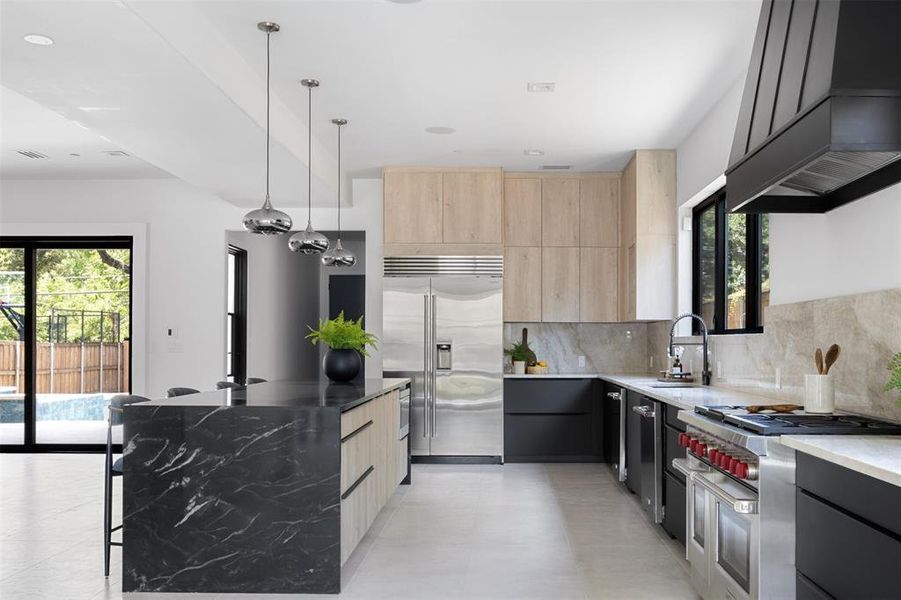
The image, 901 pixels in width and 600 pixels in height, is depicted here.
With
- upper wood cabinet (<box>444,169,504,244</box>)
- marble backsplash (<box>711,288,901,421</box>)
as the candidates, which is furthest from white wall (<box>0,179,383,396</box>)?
marble backsplash (<box>711,288,901,421</box>)

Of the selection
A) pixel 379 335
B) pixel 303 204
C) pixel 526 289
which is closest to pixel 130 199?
pixel 303 204

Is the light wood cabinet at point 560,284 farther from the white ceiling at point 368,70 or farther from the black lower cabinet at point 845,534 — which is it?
the black lower cabinet at point 845,534

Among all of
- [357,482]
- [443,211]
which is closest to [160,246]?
[443,211]

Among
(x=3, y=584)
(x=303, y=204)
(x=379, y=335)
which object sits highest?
(x=303, y=204)

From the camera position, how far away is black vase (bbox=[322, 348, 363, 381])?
18.1 ft

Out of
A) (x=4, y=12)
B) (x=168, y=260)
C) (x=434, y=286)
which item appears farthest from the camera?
(x=168, y=260)

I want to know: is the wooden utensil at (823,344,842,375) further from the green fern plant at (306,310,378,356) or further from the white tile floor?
the green fern plant at (306,310,378,356)

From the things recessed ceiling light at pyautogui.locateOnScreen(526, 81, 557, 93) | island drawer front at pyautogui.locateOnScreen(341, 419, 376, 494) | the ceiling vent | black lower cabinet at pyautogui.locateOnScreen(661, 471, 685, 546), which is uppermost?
recessed ceiling light at pyautogui.locateOnScreen(526, 81, 557, 93)

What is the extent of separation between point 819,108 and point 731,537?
4.95ft

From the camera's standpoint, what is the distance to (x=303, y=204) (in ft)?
24.8

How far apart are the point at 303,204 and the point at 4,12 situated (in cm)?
456

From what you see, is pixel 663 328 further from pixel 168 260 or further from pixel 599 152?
pixel 168 260

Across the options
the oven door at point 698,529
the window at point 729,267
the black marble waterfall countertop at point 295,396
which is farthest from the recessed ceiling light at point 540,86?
the oven door at point 698,529

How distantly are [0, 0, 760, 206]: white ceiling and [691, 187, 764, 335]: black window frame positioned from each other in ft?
2.19
